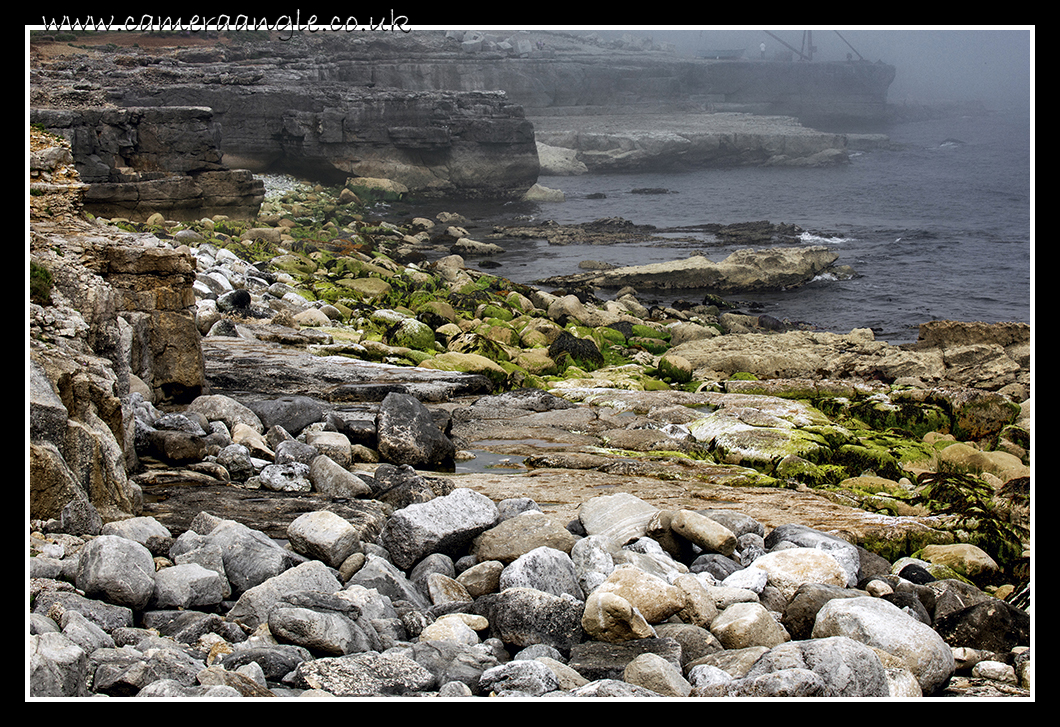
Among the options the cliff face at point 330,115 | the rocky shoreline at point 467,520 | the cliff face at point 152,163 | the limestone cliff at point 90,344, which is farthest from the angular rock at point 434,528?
the cliff face at point 330,115

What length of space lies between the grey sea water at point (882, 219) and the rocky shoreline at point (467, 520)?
1848 mm

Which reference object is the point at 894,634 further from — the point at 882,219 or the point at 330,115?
the point at 330,115

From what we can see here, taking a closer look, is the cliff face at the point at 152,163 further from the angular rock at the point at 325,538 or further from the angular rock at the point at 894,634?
the angular rock at the point at 894,634

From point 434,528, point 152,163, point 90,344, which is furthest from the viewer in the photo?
point 152,163

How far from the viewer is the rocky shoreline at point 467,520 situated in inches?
112

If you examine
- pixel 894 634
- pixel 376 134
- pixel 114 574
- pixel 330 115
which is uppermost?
pixel 330 115

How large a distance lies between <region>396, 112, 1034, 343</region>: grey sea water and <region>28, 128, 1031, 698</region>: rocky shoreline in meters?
1.85

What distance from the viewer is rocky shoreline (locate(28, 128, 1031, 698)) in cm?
284

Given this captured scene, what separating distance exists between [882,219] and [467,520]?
3162 centimetres

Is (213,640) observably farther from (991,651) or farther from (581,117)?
(581,117)

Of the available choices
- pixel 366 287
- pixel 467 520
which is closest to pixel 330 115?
pixel 366 287

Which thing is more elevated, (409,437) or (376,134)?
(376,134)

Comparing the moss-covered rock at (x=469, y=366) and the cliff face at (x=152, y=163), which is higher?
the cliff face at (x=152, y=163)

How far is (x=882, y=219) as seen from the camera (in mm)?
31641
